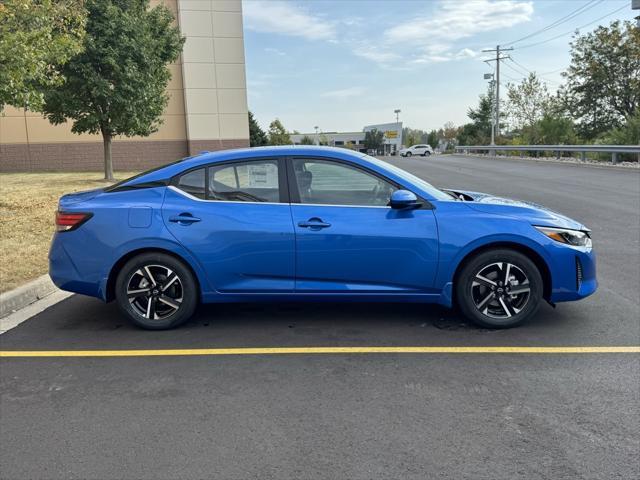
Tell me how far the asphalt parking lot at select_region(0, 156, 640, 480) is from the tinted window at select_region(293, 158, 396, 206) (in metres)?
1.11

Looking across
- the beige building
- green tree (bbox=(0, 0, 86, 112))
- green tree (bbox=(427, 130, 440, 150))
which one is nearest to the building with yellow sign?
green tree (bbox=(427, 130, 440, 150))

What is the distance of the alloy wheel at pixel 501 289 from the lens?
4758mm

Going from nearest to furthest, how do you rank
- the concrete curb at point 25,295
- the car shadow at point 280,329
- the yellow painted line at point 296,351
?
the yellow painted line at point 296,351
the car shadow at point 280,329
the concrete curb at point 25,295

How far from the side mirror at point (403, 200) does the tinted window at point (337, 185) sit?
143mm

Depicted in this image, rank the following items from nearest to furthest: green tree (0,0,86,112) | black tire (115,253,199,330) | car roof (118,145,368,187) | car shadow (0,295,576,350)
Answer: car shadow (0,295,576,350) < black tire (115,253,199,330) < car roof (118,145,368,187) < green tree (0,0,86,112)

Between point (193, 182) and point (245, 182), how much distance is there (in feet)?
1.50

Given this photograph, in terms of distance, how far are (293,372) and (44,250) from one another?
5411 mm

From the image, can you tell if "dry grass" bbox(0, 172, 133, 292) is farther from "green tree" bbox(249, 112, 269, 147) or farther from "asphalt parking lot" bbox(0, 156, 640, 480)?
"green tree" bbox(249, 112, 269, 147)

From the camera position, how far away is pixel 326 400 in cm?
357

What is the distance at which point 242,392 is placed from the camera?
3707mm

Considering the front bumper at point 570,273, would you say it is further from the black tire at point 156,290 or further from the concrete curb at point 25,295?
the concrete curb at point 25,295

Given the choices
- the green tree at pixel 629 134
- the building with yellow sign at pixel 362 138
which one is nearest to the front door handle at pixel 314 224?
the green tree at pixel 629 134

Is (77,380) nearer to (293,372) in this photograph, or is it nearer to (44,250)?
(293,372)

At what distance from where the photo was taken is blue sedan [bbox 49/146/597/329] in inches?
185
